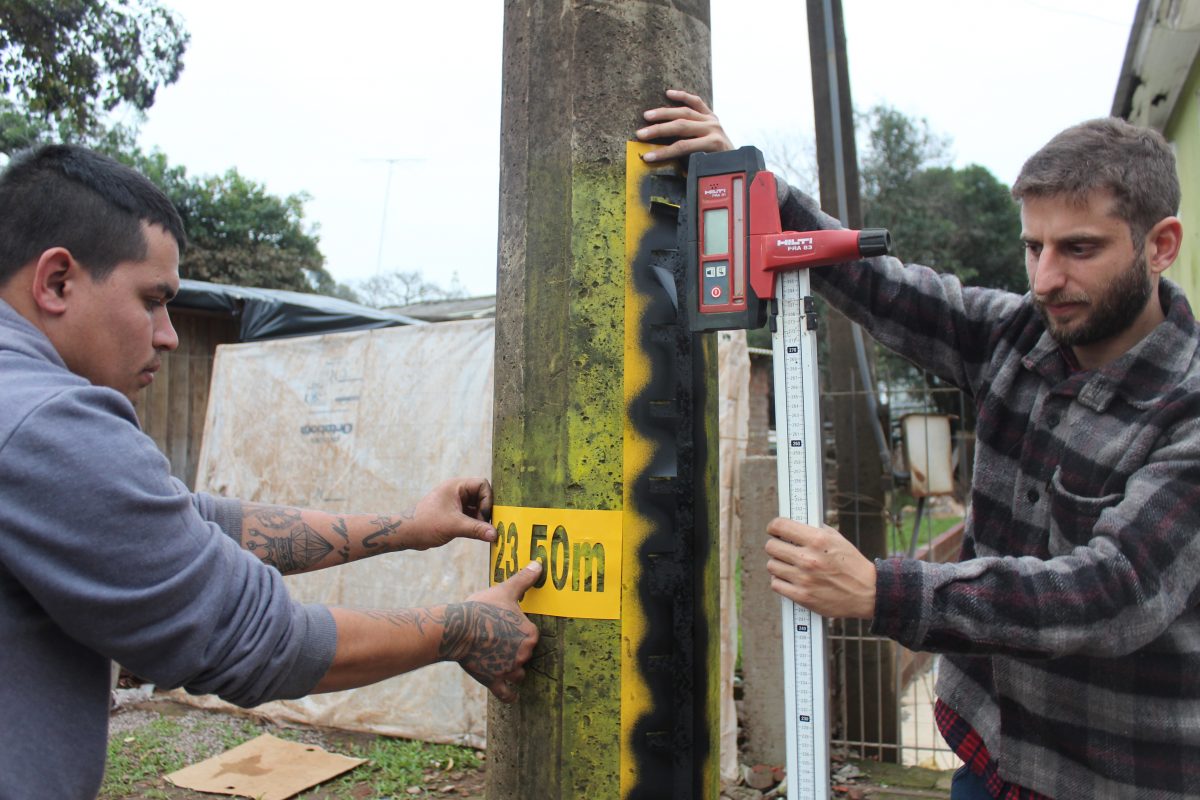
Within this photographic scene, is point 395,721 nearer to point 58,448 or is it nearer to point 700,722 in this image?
point 700,722

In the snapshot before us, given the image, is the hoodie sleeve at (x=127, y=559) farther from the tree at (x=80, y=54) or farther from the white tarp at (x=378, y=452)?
the tree at (x=80, y=54)

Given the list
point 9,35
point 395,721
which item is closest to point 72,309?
point 395,721

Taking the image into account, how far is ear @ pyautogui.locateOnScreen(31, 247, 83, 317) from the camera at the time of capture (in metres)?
1.49

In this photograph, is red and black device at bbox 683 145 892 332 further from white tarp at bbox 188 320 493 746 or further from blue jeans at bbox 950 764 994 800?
white tarp at bbox 188 320 493 746

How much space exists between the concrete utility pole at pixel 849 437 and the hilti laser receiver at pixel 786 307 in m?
3.49

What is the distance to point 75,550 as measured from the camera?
131 cm

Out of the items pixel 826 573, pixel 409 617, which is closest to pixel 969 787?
pixel 826 573

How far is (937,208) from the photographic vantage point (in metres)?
22.8

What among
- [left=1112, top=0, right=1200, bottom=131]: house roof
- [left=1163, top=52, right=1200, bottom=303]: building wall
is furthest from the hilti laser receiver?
[left=1163, top=52, right=1200, bottom=303]: building wall

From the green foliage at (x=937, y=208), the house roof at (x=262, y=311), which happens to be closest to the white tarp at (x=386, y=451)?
the house roof at (x=262, y=311)

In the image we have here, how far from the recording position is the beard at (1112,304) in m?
1.81

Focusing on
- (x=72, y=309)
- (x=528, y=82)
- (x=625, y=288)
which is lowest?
(x=72, y=309)

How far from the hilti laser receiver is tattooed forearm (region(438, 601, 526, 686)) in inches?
19.9

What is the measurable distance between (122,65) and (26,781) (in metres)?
8.72
